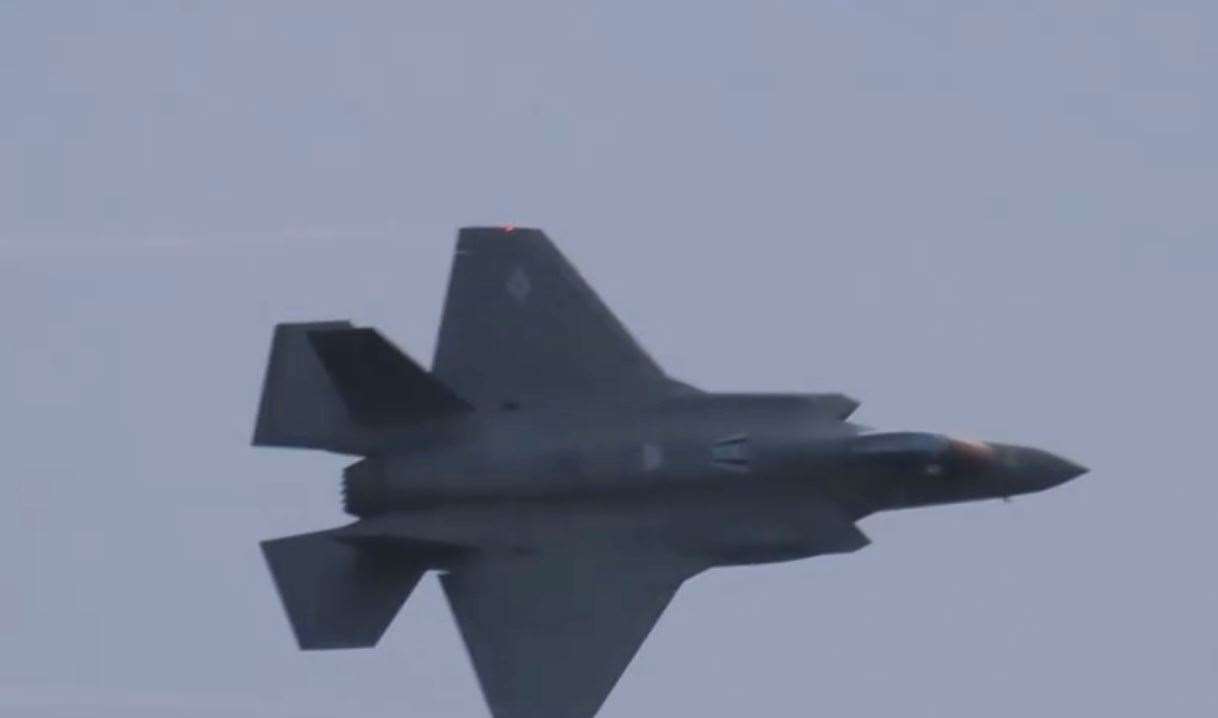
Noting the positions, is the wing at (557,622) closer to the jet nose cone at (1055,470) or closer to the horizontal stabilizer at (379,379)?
the horizontal stabilizer at (379,379)

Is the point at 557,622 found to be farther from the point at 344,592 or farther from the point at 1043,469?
the point at 1043,469

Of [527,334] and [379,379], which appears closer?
[379,379]

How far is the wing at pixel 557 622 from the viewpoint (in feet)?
75.9

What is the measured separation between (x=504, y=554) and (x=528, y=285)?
2.66 m

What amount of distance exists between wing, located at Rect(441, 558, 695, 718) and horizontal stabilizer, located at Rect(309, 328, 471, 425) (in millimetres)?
1507

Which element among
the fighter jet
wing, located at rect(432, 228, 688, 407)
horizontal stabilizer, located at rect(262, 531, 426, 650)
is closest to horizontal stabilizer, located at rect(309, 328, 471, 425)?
the fighter jet

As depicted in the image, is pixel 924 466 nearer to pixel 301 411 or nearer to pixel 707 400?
pixel 707 400

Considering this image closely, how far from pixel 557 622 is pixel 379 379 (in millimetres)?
2711

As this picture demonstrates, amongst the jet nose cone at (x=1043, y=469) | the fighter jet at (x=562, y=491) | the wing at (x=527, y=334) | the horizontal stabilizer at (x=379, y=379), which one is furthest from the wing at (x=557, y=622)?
the jet nose cone at (x=1043, y=469)

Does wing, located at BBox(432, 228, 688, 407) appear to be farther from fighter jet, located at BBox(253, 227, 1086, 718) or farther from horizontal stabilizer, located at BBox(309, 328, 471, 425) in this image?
horizontal stabilizer, located at BBox(309, 328, 471, 425)

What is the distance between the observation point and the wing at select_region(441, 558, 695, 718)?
75.9 ft

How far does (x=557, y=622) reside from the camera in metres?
23.3

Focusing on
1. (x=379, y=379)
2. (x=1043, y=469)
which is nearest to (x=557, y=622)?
(x=379, y=379)

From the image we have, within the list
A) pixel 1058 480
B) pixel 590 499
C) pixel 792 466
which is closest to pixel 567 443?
pixel 590 499
